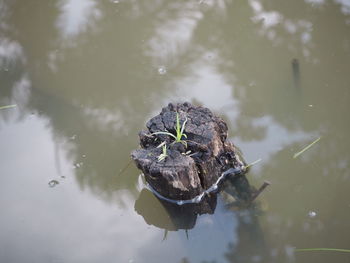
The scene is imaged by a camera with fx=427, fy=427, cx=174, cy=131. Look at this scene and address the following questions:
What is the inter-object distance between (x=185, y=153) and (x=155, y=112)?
753 mm

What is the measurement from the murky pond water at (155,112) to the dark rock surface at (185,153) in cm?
19

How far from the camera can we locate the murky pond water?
2.38m

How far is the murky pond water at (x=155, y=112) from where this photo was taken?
2.38 m

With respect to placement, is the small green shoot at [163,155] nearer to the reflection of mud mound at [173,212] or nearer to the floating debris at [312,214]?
the reflection of mud mound at [173,212]

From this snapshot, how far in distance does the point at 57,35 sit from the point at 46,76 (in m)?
0.52

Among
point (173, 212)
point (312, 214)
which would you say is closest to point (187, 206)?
point (173, 212)

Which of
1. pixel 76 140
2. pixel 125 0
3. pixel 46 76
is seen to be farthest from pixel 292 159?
pixel 125 0

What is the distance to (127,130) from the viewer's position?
2910 millimetres

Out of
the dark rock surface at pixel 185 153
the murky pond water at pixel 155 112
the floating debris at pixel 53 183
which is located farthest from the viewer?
the floating debris at pixel 53 183

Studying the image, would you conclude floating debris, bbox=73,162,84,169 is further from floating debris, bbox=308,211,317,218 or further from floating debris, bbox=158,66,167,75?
floating debris, bbox=308,211,317,218

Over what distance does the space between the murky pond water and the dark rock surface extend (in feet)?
0.63

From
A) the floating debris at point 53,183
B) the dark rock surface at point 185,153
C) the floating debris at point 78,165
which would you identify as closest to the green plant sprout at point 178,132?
the dark rock surface at point 185,153

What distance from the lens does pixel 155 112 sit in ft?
9.88

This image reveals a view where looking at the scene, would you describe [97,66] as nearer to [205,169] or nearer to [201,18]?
[201,18]
